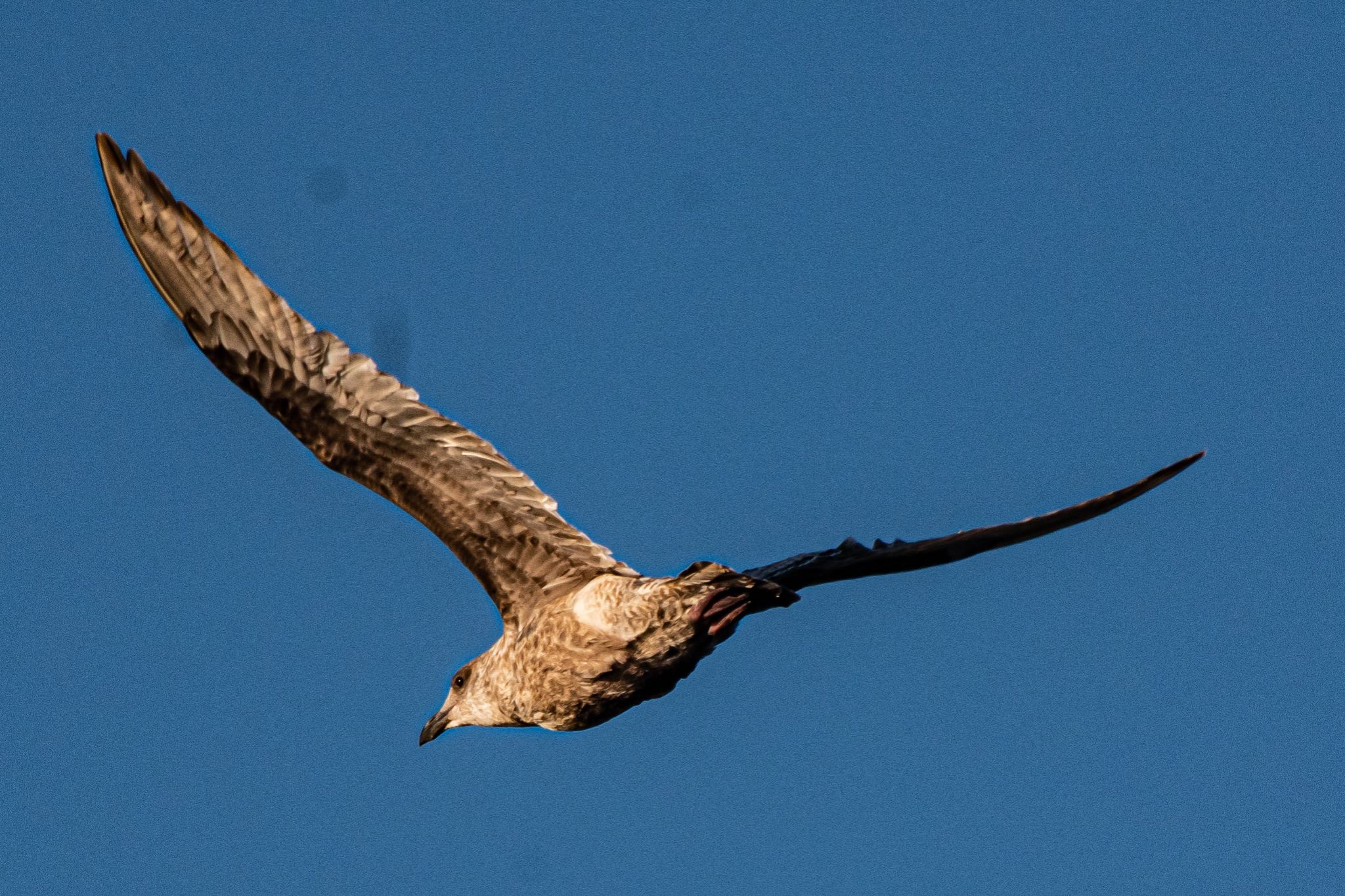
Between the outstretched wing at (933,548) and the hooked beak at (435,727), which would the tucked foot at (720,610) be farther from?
the hooked beak at (435,727)

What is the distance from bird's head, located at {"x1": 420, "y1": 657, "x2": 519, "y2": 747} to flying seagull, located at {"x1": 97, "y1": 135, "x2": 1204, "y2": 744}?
2 centimetres

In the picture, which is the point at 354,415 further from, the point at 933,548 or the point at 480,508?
the point at 933,548

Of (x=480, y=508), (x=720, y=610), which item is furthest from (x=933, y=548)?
(x=480, y=508)

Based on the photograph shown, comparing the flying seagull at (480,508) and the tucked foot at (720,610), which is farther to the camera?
the flying seagull at (480,508)

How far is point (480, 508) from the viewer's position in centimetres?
1153

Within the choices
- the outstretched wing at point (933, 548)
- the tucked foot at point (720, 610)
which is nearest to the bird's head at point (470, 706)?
the tucked foot at point (720, 610)

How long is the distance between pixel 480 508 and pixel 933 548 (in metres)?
3.36

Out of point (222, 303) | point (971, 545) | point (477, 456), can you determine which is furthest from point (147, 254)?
point (971, 545)

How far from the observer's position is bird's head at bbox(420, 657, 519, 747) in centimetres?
1178

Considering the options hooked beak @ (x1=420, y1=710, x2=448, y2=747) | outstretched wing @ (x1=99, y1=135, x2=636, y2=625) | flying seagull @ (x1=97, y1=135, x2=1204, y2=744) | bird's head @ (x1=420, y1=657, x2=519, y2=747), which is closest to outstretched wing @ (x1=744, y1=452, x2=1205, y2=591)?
flying seagull @ (x1=97, y1=135, x2=1204, y2=744)

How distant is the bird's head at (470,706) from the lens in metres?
11.8

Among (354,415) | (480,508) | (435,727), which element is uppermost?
(354,415)

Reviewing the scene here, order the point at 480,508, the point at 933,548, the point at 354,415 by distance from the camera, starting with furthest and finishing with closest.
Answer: the point at 480,508 → the point at 354,415 → the point at 933,548

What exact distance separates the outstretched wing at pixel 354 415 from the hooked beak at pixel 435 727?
41.7 inches
